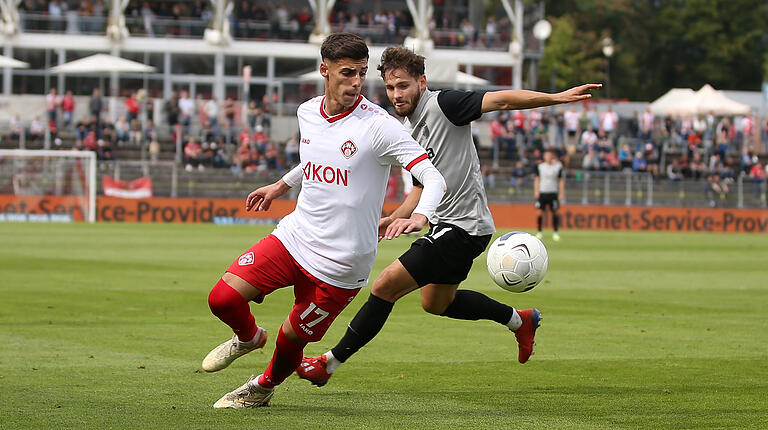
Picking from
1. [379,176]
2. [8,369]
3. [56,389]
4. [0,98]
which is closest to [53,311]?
[8,369]

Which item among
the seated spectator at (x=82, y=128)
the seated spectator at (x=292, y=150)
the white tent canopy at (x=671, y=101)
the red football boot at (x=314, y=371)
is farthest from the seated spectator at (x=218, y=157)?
the red football boot at (x=314, y=371)

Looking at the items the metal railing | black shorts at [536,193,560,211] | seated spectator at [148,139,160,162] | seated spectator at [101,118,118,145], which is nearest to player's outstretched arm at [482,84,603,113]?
black shorts at [536,193,560,211]

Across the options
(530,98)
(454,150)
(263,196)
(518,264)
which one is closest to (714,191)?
(518,264)

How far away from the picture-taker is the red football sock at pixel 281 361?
7137 mm

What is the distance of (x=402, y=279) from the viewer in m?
7.87

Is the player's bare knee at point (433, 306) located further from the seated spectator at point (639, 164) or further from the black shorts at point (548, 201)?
the seated spectator at point (639, 164)

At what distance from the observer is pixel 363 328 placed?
7.78 m

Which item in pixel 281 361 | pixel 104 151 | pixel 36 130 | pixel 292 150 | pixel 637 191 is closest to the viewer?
pixel 281 361

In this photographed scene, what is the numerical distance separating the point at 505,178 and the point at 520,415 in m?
28.8

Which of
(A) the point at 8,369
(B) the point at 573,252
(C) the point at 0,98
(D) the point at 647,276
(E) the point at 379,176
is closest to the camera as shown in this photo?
(E) the point at 379,176

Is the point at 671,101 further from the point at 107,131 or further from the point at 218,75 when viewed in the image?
the point at 107,131

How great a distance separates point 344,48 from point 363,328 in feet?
6.51

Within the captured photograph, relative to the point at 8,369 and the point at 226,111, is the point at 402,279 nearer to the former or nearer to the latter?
the point at 8,369

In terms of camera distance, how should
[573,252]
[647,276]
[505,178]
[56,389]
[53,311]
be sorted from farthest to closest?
1. [505,178]
2. [573,252]
3. [647,276]
4. [53,311]
5. [56,389]
